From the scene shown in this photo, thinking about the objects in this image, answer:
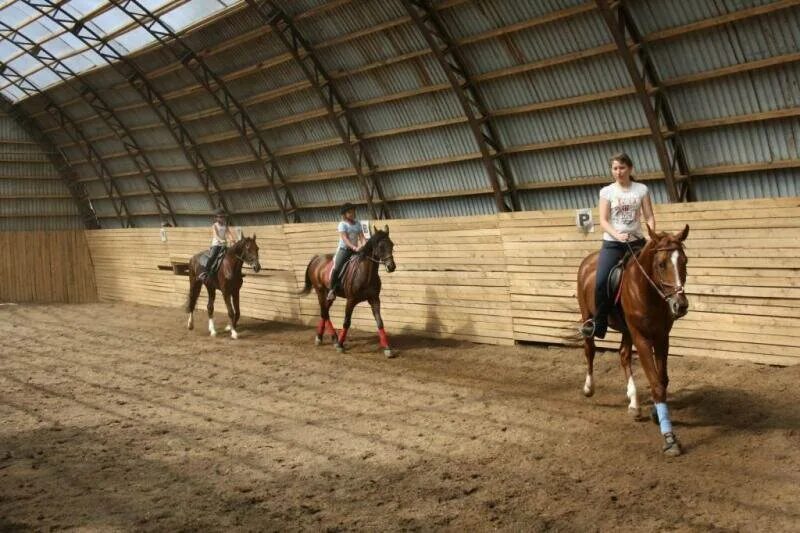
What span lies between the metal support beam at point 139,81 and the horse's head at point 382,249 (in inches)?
513

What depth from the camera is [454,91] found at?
16.4m

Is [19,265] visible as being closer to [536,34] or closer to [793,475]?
[536,34]

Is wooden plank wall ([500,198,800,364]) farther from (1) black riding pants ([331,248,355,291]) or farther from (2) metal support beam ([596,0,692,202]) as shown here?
(1) black riding pants ([331,248,355,291])

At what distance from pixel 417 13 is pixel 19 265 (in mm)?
21224

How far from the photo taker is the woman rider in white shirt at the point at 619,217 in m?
7.73

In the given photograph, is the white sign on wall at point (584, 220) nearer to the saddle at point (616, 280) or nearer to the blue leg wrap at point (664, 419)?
the saddle at point (616, 280)

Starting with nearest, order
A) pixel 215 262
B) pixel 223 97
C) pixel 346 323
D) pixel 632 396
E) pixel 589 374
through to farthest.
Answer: pixel 632 396
pixel 589 374
pixel 346 323
pixel 215 262
pixel 223 97

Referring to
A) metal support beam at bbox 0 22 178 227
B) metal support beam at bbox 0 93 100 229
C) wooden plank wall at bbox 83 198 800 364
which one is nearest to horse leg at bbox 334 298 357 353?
wooden plank wall at bbox 83 198 800 364

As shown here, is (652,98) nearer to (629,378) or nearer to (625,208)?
(625,208)

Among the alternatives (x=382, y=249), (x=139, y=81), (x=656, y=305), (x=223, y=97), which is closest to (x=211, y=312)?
(x=382, y=249)

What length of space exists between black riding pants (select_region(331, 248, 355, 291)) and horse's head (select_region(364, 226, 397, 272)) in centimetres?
73

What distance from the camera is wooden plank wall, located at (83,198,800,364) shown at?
31.1 feet

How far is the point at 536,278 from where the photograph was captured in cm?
1265

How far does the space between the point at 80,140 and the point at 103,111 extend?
12.2 feet
